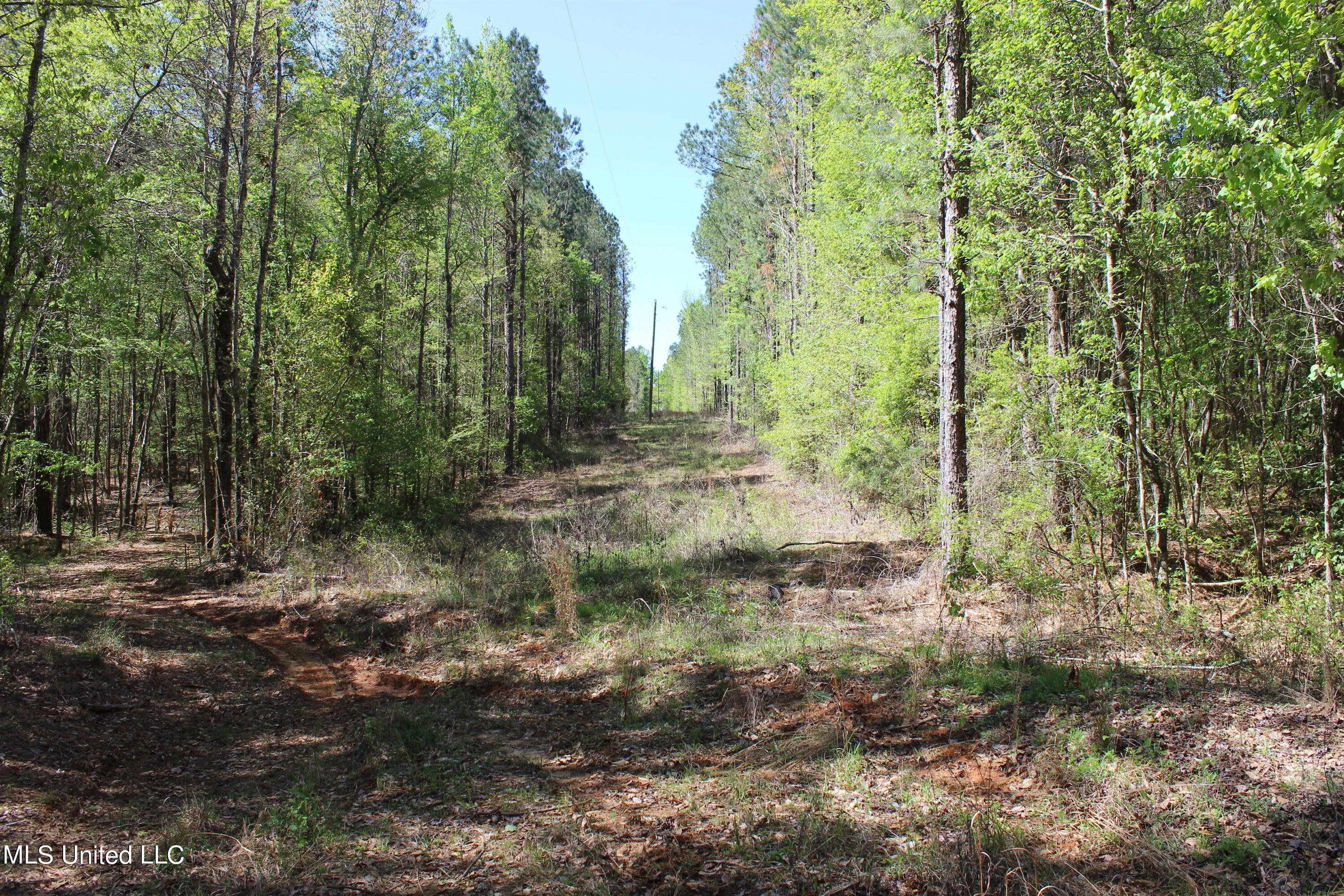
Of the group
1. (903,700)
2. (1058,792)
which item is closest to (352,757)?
(903,700)

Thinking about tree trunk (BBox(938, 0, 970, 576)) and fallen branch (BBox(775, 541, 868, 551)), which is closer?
tree trunk (BBox(938, 0, 970, 576))

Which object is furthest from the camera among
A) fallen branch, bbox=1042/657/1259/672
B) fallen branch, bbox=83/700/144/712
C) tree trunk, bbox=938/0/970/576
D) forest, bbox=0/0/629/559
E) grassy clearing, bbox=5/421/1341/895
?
forest, bbox=0/0/629/559

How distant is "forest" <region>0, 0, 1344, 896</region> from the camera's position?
4.29 meters

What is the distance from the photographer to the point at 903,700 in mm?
5750

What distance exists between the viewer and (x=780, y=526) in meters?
13.3

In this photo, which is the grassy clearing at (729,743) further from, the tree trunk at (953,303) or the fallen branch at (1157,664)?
the tree trunk at (953,303)

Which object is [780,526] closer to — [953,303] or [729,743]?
[953,303]

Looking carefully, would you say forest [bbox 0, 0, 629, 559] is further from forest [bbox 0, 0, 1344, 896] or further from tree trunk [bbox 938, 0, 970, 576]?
tree trunk [bbox 938, 0, 970, 576]

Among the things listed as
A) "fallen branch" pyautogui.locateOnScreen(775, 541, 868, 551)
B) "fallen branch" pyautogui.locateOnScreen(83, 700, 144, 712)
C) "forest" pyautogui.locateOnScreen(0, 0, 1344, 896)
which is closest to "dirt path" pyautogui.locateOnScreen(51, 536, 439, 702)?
"forest" pyautogui.locateOnScreen(0, 0, 1344, 896)

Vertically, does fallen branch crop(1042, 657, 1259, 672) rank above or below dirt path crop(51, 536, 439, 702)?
above

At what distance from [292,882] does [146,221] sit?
1190 centimetres

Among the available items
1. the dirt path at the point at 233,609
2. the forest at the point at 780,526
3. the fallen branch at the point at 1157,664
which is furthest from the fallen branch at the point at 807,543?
the dirt path at the point at 233,609

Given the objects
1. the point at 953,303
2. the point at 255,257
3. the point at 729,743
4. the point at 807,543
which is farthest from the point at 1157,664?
the point at 255,257

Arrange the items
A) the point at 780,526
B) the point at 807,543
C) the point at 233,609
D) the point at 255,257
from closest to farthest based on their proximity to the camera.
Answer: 1. the point at 233,609
2. the point at 807,543
3. the point at 780,526
4. the point at 255,257
